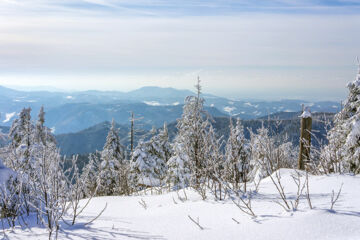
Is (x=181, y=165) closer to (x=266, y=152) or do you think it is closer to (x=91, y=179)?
(x=91, y=179)

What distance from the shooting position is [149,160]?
2067 centimetres

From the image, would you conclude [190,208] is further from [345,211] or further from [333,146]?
[333,146]

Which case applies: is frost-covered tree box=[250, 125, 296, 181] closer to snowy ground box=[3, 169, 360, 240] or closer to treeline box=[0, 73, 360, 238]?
treeline box=[0, 73, 360, 238]

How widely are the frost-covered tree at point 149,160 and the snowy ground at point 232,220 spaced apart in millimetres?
12794

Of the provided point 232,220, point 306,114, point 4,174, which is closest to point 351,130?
point 306,114

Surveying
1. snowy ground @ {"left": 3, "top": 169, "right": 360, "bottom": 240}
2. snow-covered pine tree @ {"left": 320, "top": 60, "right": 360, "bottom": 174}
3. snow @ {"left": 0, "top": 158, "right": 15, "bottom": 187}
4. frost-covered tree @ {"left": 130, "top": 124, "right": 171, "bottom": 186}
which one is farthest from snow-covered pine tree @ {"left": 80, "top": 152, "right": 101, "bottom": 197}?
snow-covered pine tree @ {"left": 320, "top": 60, "right": 360, "bottom": 174}

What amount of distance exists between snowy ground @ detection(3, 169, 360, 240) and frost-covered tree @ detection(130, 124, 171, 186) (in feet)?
42.0

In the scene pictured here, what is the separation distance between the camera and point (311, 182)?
5.18 meters

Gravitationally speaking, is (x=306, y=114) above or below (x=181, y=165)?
above

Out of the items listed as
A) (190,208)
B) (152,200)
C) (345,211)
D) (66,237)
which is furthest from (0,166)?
(345,211)

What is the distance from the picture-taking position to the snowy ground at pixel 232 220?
2.93 metres

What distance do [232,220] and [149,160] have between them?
17.5m

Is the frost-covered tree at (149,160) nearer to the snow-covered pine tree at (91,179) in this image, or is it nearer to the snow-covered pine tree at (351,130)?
the snow-covered pine tree at (91,179)

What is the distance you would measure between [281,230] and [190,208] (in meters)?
1.85
